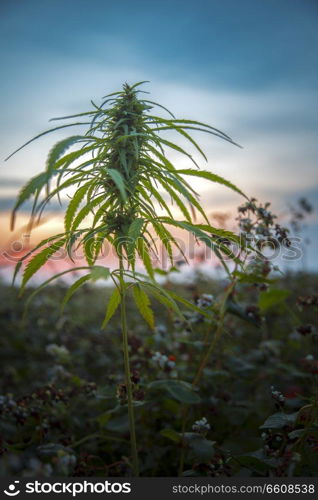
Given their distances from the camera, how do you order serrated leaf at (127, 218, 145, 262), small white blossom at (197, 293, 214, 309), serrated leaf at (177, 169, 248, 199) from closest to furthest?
serrated leaf at (127, 218, 145, 262), serrated leaf at (177, 169, 248, 199), small white blossom at (197, 293, 214, 309)

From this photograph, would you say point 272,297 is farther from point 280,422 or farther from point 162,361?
point 162,361

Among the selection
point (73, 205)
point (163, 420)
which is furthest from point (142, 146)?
point (163, 420)

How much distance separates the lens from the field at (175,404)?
6.04 feet

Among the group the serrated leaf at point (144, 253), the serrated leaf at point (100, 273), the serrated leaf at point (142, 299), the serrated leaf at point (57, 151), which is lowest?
the serrated leaf at point (142, 299)

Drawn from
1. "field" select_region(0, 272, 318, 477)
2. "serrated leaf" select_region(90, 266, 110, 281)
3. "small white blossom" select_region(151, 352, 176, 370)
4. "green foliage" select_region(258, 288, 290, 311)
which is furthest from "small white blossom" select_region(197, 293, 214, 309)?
"serrated leaf" select_region(90, 266, 110, 281)

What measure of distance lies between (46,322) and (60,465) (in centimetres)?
386

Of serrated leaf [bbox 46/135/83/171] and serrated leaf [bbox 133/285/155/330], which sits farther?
serrated leaf [bbox 133/285/155/330]

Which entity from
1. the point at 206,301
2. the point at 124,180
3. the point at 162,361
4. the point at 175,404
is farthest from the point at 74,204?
the point at 175,404

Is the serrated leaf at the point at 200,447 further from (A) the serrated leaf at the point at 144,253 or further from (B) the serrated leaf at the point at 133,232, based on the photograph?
(B) the serrated leaf at the point at 133,232

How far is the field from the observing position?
6.04 feet

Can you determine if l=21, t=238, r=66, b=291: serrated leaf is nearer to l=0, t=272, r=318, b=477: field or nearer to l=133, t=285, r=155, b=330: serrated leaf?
l=133, t=285, r=155, b=330: serrated leaf

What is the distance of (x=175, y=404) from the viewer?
2594mm

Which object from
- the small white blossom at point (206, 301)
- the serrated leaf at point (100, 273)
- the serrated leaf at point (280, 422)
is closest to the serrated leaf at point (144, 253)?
the serrated leaf at point (100, 273)

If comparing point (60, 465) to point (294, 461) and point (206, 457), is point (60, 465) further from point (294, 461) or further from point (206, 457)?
point (294, 461)
